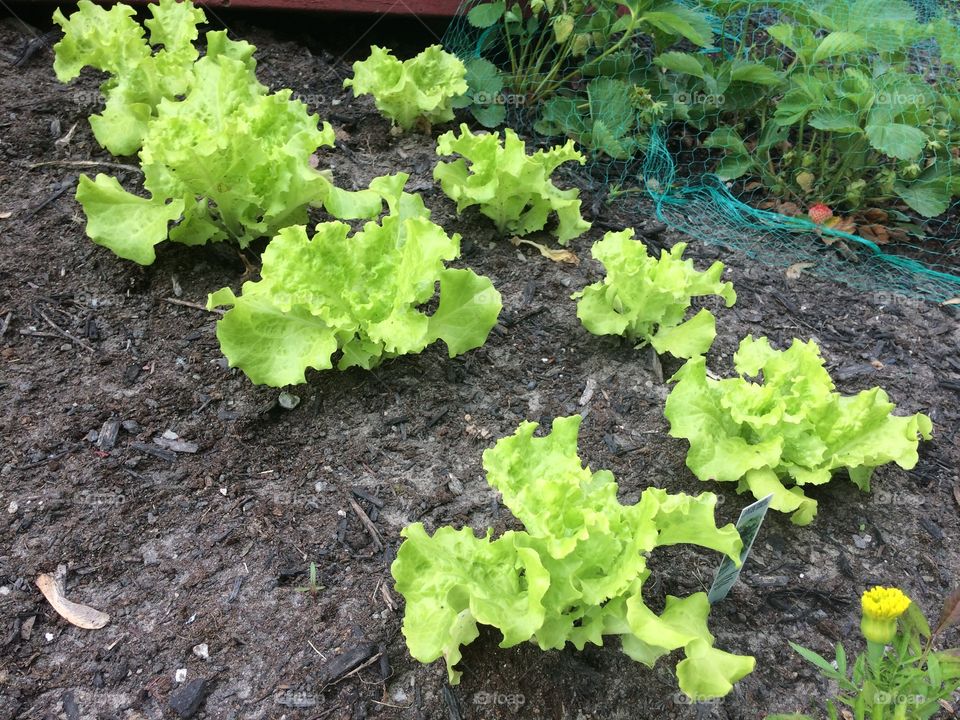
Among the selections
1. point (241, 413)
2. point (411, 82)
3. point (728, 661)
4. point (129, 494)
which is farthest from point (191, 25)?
point (728, 661)

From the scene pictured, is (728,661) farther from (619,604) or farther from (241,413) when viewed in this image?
Answer: (241,413)

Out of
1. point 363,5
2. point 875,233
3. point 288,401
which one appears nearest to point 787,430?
point 288,401

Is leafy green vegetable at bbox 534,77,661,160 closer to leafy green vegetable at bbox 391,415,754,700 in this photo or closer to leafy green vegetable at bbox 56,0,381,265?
leafy green vegetable at bbox 56,0,381,265

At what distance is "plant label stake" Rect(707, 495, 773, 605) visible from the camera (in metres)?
2.10

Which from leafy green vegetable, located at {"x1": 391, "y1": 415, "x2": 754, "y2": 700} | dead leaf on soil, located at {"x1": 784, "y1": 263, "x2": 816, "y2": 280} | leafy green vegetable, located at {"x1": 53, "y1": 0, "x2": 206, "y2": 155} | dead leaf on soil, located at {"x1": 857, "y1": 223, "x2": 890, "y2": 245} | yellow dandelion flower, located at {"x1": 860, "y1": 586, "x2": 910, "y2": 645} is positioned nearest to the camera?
yellow dandelion flower, located at {"x1": 860, "y1": 586, "x2": 910, "y2": 645}

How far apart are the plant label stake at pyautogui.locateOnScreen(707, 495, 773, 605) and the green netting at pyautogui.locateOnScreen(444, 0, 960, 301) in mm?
2076

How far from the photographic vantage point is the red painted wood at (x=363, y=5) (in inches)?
175

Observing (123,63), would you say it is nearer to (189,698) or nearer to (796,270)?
(189,698)

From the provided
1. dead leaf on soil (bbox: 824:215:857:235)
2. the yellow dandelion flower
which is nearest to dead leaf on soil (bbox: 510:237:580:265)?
dead leaf on soil (bbox: 824:215:857:235)

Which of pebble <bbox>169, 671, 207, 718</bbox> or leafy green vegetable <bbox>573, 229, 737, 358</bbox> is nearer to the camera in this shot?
pebble <bbox>169, 671, 207, 718</bbox>

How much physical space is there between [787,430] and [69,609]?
7.43 ft

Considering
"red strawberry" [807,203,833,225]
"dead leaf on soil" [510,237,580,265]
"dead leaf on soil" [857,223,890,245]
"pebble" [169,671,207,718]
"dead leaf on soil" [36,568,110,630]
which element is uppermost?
"red strawberry" [807,203,833,225]

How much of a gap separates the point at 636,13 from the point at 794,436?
7.65 ft

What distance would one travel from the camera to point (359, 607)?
7.67 ft
